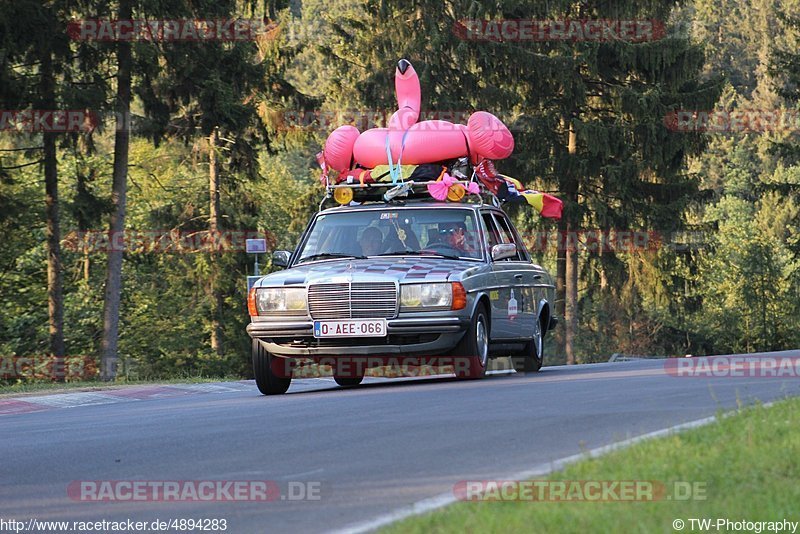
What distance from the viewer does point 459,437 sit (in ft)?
29.4

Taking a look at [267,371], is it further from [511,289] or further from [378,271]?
[511,289]

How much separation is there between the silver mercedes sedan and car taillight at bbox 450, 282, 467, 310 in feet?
0.04

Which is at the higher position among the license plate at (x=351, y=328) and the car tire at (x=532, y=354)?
the license plate at (x=351, y=328)

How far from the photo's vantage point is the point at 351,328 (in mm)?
13648

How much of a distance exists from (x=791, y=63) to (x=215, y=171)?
19.3m

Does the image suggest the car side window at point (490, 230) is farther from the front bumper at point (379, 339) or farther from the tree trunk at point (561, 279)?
the tree trunk at point (561, 279)

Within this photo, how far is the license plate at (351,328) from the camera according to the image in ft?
44.7

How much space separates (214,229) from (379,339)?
30.5 metres

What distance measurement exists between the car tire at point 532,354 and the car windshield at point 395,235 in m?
2.22

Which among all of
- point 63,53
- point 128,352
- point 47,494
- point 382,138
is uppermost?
point 63,53

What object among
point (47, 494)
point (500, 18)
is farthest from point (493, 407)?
point (500, 18)

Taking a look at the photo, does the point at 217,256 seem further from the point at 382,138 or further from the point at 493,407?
the point at 493,407

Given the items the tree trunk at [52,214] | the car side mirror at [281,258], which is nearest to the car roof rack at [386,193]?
the car side mirror at [281,258]

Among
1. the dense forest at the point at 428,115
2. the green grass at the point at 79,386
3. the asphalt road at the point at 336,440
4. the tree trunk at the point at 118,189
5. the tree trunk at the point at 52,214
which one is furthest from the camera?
the dense forest at the point at 428,115
